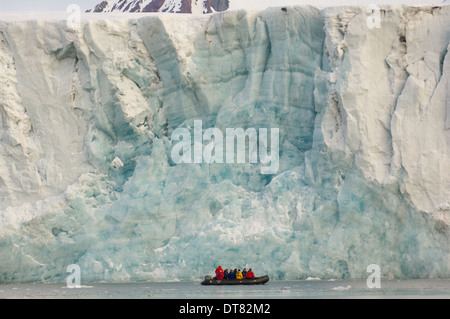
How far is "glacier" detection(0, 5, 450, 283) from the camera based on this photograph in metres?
23.5

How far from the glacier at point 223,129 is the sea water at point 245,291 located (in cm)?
83

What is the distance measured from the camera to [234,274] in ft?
77.3

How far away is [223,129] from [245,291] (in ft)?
18.9

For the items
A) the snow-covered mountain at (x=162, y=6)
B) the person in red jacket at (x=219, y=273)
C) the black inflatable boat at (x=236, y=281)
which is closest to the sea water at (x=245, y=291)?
the black inflatable boat at (x=236, y=281)

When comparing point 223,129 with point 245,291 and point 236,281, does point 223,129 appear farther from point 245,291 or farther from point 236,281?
point 245,291

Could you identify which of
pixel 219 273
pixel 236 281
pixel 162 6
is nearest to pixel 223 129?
pixel 219 273

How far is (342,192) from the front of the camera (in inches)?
928

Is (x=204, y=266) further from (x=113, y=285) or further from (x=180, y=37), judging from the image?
(x=180, y=37)

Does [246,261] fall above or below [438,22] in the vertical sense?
below

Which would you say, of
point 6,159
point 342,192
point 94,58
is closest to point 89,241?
point 6,159

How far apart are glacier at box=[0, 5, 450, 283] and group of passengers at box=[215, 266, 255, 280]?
19.4 inches

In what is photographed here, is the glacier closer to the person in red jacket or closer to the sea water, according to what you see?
the person in red jacket

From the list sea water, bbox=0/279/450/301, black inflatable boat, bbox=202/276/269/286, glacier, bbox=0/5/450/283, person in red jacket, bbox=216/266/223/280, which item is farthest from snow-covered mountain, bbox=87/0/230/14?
sea water, bbox=0/279/450/301

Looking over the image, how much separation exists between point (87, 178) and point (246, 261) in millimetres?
4956
